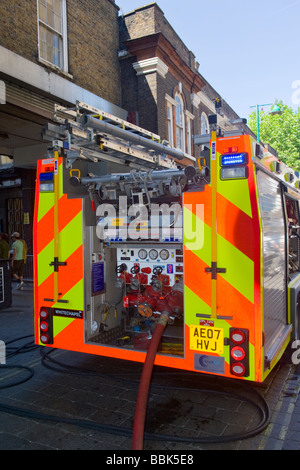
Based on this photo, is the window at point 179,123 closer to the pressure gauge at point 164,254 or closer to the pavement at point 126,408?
the pressure gauge at point 164,254

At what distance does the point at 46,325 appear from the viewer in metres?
4.10

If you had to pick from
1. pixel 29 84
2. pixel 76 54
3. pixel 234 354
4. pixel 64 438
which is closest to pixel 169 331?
pixel 234 354

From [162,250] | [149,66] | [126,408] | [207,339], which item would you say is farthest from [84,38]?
[126,408]

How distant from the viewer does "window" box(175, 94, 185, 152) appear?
1500 centimetres

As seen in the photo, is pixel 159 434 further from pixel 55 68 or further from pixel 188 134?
pixel 188 134

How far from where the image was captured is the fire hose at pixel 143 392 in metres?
2.69

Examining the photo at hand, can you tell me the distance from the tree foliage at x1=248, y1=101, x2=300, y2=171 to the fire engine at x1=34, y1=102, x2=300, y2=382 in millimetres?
29064

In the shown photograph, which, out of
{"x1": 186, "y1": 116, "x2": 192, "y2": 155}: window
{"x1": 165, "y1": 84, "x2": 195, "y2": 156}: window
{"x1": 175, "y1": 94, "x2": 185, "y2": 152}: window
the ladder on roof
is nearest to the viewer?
the ladder on roof

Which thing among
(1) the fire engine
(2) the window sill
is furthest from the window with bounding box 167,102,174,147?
(1) the fire engine

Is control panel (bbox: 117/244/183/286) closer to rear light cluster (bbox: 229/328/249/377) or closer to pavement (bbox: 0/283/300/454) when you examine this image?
pavement (bbox: 0/283/300/454)

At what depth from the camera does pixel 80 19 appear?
35.4 feet

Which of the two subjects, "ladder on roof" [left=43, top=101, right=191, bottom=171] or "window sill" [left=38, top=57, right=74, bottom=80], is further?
"window sill" [left=38, top=57, right=74, bottom=80]

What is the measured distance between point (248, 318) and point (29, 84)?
768 cm

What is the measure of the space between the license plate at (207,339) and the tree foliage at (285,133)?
30.7 metres
